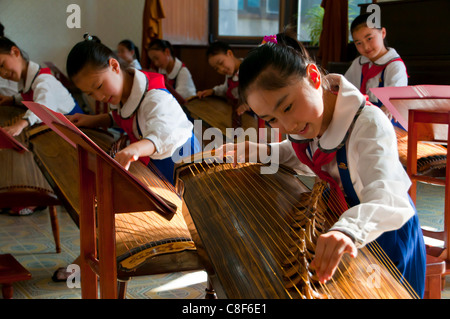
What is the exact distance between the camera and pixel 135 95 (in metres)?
2.37

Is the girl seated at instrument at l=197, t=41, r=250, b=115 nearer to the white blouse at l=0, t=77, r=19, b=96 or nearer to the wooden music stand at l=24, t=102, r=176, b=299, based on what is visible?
the white blouse at l=0, t=77, r=19, b=96

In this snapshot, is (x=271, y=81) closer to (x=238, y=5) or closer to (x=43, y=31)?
(x=238, y=5)

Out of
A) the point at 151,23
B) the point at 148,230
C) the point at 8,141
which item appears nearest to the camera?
the point at 148,230

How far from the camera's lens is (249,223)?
3.75ft

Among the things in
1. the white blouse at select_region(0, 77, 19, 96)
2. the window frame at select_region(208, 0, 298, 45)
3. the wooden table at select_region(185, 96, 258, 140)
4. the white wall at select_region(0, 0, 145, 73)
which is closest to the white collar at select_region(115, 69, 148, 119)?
the wooden table at select_region(185, 96, 258, 140)

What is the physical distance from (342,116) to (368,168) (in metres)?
0.24

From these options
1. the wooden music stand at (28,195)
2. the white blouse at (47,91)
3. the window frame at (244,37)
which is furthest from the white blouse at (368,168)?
the window frame at (244,37)

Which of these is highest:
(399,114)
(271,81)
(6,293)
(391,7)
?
(391,7)

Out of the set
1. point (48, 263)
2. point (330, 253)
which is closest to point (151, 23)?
point (48, 263)

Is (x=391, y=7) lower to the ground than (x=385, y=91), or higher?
higher

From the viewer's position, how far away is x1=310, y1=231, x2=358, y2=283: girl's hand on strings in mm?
856

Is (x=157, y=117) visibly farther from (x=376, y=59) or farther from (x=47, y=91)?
(x=376, y=59)

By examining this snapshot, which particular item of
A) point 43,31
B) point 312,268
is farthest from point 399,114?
point 43,31

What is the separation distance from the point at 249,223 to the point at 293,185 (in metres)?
0.34
